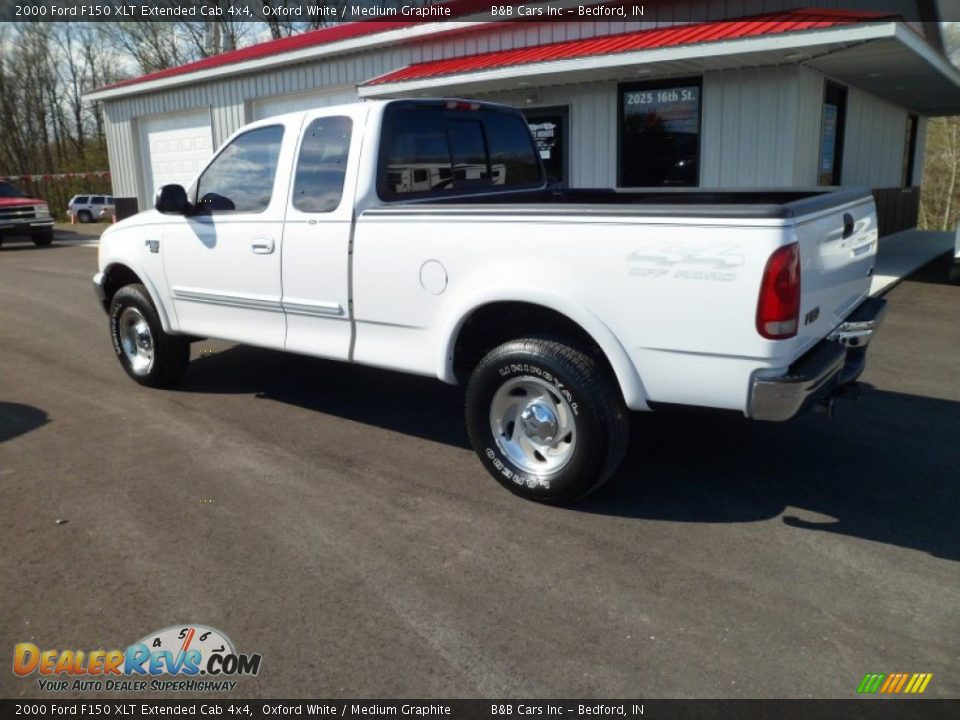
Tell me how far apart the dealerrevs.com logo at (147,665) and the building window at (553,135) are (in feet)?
35.0

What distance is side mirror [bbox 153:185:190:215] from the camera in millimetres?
5566

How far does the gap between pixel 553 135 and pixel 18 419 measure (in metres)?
9.28

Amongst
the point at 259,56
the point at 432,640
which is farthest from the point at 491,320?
the point at 259,56

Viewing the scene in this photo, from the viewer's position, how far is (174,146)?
19.8 meters

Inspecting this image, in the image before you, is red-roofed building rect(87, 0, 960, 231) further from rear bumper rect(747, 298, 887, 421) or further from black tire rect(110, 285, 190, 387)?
black tire rect(110, 285, 190, 387)

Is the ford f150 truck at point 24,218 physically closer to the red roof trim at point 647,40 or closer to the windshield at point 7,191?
the windshield at point 7,191

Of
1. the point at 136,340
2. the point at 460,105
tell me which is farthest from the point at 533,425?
the point at 136,340

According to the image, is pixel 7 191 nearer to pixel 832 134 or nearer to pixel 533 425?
pixel 832 134

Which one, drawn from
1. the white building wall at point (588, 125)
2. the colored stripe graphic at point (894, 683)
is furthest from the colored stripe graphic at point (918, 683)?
the white building wall at point (588, 125)

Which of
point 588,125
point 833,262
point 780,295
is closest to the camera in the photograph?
point 780,295

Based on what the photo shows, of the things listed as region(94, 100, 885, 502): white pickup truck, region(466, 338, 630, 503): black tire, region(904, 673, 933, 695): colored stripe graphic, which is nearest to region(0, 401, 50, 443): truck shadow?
region(94, 100, 885, 502): white pickup truck

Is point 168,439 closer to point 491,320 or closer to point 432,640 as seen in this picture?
point 491,320

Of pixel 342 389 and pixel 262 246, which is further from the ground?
pixel 262 246

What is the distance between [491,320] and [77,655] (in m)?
2.58
